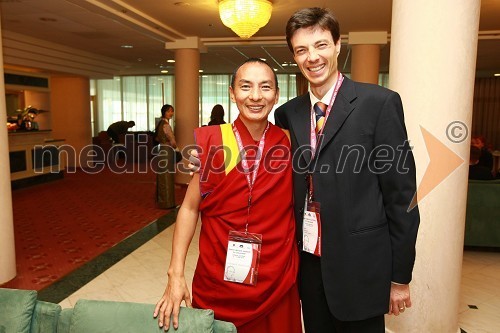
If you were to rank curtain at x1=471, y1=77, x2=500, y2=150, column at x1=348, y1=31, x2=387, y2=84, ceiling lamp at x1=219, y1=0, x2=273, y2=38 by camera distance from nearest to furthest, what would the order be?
1. ceiling lamp at x1=219, y1=0, x2=273, y2=38
2. column at x1=348, y1=31, x2=387, y2=84
3. curtain at x1=471, y1=77, x2=500, y2=150

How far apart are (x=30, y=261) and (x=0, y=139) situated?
1.36 metres

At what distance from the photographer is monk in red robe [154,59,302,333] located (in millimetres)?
1392

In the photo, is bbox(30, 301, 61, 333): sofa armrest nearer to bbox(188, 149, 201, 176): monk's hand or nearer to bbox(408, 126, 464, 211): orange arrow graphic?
bbox(188, 149, 201, 176): monk's hand

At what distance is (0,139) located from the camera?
11.4ft

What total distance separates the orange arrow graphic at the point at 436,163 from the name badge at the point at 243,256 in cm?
145

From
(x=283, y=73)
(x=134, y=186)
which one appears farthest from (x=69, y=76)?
(x=283, y=73)

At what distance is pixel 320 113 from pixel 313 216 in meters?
0.35

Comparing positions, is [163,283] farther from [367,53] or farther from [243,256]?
[367,53]

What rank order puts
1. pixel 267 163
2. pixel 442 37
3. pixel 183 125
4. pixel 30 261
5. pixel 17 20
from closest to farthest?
pixel 267 163 < pixel 442 37 < pixel 30 261 < pixel 17 20 < pixel 183 125

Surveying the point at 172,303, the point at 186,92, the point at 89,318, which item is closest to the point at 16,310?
the point at 89,318

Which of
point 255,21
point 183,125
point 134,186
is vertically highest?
point 255,21

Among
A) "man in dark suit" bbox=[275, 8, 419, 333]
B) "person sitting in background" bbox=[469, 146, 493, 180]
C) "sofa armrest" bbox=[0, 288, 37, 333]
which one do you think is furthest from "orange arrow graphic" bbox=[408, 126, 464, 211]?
"person sitting in background" bbox=[469, 146, 493, 180]

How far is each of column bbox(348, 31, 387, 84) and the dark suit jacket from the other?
264 inches

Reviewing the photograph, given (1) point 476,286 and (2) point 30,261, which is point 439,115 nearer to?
(1) point 476,286
